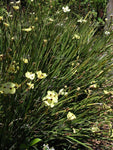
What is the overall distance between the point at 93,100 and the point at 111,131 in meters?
0.36

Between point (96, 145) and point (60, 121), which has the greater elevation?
point (60, 121)

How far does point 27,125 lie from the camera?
135 centimetres

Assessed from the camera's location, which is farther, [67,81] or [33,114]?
[67,81]

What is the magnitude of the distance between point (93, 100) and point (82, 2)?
10.2 ft

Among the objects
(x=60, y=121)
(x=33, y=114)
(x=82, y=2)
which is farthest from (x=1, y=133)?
(x=82, y=2)

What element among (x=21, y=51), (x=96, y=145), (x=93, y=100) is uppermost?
(x=21, y=51)

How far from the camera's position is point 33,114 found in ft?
4.82

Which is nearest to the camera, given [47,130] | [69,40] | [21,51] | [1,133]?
[1,133]

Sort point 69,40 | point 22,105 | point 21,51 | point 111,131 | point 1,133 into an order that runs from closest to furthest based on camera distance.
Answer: point 1,133 < point 22,105 < point 111,131 < point 21,51 < point 69,40

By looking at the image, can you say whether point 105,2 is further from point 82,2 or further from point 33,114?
point 33,114

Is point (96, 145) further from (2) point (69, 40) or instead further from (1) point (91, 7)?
(1) point (91, 7)

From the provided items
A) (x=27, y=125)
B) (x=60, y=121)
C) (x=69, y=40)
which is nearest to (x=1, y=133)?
(x=27, y=125)

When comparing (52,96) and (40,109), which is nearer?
(52,96)

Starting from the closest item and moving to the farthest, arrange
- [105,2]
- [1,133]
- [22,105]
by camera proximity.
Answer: [1,133]
[22,105]
[105,2]
